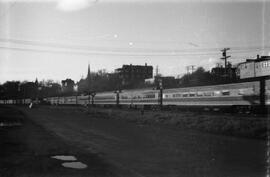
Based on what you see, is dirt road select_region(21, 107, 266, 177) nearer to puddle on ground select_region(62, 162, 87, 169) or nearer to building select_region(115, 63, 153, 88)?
puddle on ground select_region(62, 162, 87, 169)

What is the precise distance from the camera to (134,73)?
163 meters

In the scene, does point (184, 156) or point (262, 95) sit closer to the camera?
point (184, 156)

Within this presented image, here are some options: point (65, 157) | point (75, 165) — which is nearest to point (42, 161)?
point (65, 157)

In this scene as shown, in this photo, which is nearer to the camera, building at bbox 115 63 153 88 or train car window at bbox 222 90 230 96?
train car window at bbox 222 90 230 96

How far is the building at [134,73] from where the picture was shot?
520ft

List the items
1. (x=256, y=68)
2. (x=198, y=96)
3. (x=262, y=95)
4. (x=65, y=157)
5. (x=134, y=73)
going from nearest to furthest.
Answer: (x=65, y=157) < (x=262, y=95) < (x=198, y=96) < (x=256, y=68) < (x=134, y=73)

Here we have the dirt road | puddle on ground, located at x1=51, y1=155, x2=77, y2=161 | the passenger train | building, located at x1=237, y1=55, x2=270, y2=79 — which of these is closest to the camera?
the dirt road

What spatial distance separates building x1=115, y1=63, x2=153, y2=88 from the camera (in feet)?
520

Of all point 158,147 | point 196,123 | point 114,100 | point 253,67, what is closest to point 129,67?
point 114,100

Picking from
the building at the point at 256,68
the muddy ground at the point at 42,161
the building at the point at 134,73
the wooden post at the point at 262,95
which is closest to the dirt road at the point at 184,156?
the muddy ground at the point at 42,161

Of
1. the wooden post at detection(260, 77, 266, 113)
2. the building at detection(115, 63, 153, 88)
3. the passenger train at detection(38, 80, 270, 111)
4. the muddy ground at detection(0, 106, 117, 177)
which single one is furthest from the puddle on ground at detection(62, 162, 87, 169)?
the building at detection(115, 63, 153, 88)

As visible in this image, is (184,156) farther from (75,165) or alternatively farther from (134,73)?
(134,73)

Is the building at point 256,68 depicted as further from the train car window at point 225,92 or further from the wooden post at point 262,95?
the wooden post at point 262,95

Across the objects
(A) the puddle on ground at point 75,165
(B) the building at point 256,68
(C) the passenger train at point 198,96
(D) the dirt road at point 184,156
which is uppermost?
(B) the building at point 256,68
